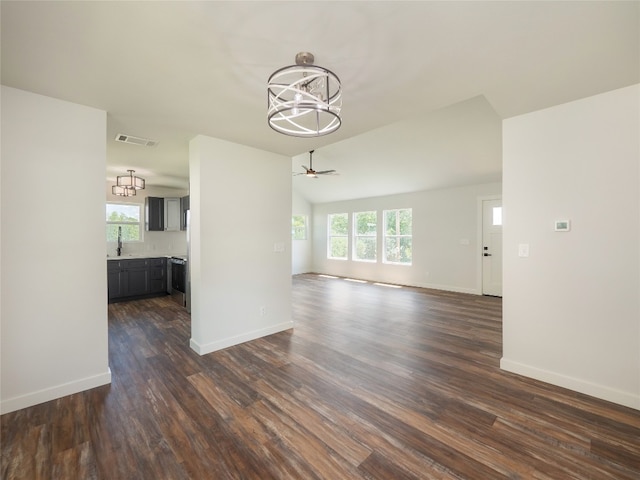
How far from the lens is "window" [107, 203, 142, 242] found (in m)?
6.19

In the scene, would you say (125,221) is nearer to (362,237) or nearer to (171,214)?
(171,214)

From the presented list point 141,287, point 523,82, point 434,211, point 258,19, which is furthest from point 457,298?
point 141,287

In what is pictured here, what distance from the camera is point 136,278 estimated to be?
19.0 feet

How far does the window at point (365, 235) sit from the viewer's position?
838 cm

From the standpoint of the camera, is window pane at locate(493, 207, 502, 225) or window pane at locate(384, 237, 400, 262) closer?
window pane at locate(493, 207, 502, 225)

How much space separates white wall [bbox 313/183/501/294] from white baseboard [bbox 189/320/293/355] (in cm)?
451

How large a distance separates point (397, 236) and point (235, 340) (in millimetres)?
5629

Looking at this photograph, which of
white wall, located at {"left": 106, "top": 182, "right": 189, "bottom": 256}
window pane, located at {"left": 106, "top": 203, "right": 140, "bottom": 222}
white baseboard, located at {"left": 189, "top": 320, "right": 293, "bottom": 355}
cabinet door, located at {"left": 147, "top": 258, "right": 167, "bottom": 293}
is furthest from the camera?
white wall, located at {"left": 106, "top": 182, "right": 189, "bottom": 256}

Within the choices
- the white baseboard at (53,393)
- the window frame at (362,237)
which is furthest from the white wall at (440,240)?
the white baseboard at (53,393)

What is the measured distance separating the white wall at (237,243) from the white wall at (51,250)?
3.00 feet

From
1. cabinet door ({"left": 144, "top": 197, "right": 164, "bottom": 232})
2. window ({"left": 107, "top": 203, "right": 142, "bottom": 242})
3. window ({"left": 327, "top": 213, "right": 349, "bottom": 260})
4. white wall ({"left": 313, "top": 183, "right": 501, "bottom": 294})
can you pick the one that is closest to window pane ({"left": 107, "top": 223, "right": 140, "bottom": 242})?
window ({"left": 107, "top": 203, "right": 142, "bottom": 242})

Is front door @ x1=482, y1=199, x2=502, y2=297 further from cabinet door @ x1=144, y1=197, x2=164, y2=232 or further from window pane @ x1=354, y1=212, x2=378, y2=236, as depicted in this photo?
cabinet door @ x1=144, y1=197, x2=164, y2=232

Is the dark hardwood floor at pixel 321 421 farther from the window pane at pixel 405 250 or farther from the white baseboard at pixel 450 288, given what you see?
the window pane at pixel 405 250

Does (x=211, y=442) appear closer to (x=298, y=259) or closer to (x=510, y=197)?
(x=510, y=197)
